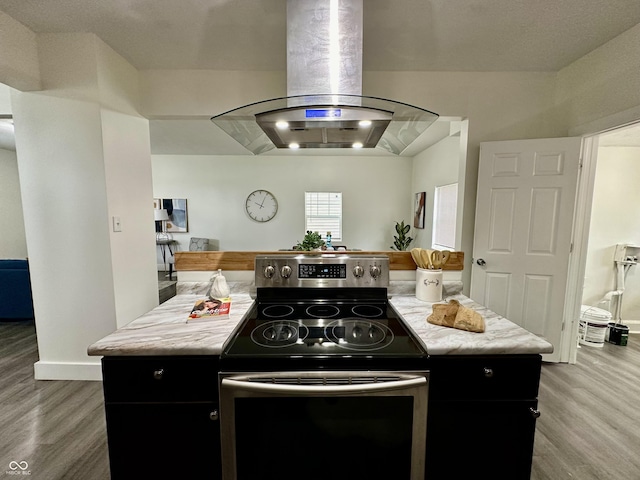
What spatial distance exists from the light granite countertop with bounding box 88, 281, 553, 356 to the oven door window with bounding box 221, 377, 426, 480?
0.21 m

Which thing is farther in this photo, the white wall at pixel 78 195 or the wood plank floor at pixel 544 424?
the white wall at pixel 78 195

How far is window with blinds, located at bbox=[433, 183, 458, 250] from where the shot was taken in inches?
154

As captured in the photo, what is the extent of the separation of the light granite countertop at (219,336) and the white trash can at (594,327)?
246cm

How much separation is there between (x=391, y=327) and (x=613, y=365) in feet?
8.90

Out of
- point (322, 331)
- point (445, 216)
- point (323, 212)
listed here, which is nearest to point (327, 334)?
point (322, 331)

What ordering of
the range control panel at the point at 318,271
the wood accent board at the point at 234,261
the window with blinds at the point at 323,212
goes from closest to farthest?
1. the range control panel at the point at 318,271
2. the wood accent board at the point at 234,261
3. the window with blinds at the point at 323,212

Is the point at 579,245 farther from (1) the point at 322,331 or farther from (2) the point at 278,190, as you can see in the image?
(2) the point at 278,190

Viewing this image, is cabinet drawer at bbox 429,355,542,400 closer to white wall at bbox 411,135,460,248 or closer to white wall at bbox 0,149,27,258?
white wall at bbox 411,135,460,248

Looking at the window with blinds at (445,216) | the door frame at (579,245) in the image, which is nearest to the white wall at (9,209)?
the window with blinds at (445,216)

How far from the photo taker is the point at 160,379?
100 centimetres

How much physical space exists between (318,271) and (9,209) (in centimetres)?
579

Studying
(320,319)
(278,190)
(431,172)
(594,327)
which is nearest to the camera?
(320,319)

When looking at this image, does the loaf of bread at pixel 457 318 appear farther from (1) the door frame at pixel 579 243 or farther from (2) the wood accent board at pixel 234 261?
(1) the door frame at pixel 579 243

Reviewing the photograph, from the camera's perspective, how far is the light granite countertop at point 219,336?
3.24 feet
